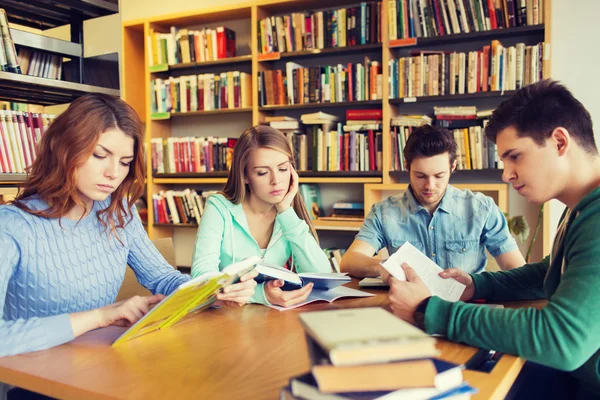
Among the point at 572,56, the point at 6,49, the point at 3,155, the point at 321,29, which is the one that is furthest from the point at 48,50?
the point at 572,56

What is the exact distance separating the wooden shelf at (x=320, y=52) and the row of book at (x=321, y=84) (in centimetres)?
8

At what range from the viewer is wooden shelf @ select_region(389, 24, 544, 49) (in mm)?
3059

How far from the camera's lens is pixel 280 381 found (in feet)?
2.87

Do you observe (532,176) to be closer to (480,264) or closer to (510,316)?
(510,316)

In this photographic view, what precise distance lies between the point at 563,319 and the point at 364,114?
2.70 meters

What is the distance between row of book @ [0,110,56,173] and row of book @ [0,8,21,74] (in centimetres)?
20

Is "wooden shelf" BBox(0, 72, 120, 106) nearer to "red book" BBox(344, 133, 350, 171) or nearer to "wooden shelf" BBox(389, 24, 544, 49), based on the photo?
"red book" BBox(344, 133, 350, 171)

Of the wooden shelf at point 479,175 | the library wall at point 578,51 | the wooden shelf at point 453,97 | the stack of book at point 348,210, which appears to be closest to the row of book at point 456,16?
the library wall at point 578,51

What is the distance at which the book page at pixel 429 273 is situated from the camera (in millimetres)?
1338

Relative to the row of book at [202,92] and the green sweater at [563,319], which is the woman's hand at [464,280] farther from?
the row of book at [202,92]

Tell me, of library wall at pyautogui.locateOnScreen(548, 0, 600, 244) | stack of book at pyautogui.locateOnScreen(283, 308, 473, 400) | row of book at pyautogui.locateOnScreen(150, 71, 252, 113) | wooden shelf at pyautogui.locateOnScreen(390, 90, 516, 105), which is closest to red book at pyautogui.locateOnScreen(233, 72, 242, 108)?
row of book at pyautogui.locateOnScreen(150, 71, 252, 113)

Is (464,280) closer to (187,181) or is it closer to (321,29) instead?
(321,29)

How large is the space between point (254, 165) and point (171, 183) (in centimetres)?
259

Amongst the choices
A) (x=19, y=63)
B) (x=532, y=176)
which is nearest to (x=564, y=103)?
(x=532, y=176)
